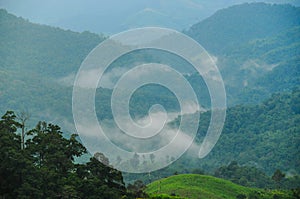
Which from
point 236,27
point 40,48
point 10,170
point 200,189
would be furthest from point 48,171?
point 236,27

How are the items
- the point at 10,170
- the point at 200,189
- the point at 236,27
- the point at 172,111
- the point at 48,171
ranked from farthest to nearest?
1. the point at 236,27
2. the point at 172,111
3. the point at 200,189
4. the point at 48,171
5. the point at 10,170

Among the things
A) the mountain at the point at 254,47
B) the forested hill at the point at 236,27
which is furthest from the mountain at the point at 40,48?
the forested hill at the point at 236,27

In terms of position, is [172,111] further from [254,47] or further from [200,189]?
[254,47]

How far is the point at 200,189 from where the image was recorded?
4038cm

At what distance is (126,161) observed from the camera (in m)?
56.7

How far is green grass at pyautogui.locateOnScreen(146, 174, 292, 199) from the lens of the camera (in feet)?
128

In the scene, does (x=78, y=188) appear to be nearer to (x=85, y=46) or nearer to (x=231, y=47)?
(x=85, y=46)

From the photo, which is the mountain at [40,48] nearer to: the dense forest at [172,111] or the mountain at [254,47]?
the dense forest at [172,111]

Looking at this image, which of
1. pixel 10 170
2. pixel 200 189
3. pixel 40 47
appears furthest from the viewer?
pixel 40 47

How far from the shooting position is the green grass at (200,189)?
128 ft

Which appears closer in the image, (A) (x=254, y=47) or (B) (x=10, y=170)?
(B) (x=10, y=170)

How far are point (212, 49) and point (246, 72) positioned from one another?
30.7 m

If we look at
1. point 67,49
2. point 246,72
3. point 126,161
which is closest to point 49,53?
point 67,49

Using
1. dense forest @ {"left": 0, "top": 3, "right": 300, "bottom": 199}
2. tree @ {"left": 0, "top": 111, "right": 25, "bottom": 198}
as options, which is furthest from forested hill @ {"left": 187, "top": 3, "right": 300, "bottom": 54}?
tree @ {"left": 0, "top": 111, "right": 25, "bottom": 198}
